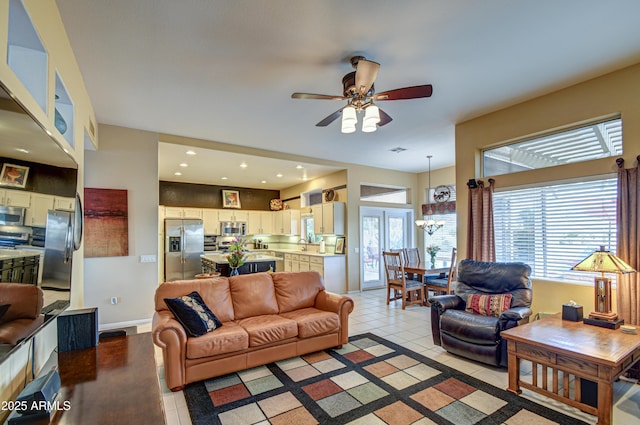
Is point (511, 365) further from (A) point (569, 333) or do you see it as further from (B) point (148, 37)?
(B) point (148, 37)

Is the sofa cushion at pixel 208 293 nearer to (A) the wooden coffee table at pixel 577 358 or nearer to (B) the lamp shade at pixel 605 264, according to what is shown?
(A) the wooden coffee table at pixel 577 358

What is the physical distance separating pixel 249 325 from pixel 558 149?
4.15 metres

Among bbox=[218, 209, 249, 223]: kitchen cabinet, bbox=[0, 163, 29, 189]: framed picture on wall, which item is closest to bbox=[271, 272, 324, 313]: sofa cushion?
bbox=[0, 163, 29, 189]: framed picture on wall

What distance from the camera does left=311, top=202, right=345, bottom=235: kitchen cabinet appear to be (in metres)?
6.96

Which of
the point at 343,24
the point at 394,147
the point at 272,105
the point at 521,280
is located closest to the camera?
the point at 343,24

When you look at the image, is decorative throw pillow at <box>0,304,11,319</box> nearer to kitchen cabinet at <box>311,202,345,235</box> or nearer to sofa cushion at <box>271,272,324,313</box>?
sofa cushion at <box>271,272,324,313</box>

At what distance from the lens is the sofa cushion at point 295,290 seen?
3.83 meters

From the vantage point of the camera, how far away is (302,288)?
3975 millimetres

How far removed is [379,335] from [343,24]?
12.2 feet

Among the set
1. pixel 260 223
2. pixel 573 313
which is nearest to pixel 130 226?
pixel 260 223

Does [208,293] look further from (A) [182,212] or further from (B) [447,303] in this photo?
(A) [182,212]

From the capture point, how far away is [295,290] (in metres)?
3.92

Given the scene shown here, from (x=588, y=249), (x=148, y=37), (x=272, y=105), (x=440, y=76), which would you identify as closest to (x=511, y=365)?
(x=588, y=249)

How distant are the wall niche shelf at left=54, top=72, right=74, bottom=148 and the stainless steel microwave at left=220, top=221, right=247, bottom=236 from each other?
20.7ft
